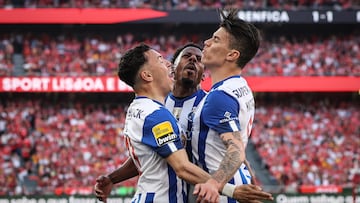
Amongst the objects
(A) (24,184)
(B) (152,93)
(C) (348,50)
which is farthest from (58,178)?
(B) (152,93)

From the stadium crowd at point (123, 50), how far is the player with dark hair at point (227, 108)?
22835 mm

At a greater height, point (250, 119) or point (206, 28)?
point (250, 119)

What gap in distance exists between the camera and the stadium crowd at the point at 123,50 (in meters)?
28.9

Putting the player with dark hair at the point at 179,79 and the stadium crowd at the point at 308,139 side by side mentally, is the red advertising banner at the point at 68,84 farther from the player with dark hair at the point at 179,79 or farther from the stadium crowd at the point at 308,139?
the player with dark hair at the point at 179,79

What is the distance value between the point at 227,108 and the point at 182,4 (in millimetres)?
25575

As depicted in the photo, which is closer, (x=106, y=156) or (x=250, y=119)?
(x=250, y=119)

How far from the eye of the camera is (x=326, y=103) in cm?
2988

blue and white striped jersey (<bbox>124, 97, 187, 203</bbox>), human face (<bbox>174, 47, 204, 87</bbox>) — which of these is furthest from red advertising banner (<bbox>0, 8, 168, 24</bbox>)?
blue and white striped jersey (<bbox>124, 97, 187, 203</bbox>)

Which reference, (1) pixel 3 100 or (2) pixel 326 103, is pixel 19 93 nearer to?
(1) pixel 3 100

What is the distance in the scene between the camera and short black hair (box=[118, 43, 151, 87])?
626cm

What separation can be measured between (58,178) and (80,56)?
7.34 metres

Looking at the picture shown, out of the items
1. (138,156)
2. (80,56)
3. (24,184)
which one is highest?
(138,156)

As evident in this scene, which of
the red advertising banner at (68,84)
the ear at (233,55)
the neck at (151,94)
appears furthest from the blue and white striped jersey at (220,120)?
the red advertising banner at (68,84)

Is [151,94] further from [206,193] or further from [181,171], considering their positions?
[206,193]
